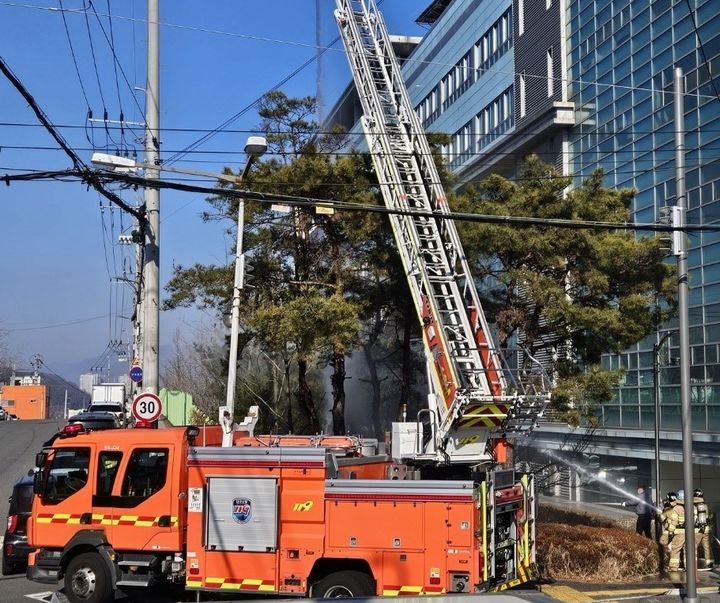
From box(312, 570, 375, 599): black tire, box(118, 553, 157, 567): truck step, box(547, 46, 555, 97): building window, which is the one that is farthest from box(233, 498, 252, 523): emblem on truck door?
box(547, 46, 555, 97): building window

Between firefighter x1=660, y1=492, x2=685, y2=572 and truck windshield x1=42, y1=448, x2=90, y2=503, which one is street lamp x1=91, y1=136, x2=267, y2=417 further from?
firefighter x1=660, y1=492, x2=685, y2=572

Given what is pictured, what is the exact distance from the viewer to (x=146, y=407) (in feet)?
48.8

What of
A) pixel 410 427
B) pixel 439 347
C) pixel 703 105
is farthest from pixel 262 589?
pixel 703 105

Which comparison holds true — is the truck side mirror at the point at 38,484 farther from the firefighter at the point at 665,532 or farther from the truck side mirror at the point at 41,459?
the firefighter at the point at 665,532

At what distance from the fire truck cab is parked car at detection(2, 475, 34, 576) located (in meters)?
2.66

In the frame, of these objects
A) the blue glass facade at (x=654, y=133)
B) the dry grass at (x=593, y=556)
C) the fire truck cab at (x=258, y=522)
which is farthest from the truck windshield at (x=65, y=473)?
the blue glass facade at (x=654, y=133)

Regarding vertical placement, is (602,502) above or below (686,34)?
below

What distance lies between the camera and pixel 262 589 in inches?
423

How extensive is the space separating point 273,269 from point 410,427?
7.88m

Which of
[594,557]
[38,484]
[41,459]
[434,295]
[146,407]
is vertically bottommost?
[594,557]

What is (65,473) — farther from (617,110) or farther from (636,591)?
(617,110)

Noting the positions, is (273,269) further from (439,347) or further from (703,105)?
(703,105)

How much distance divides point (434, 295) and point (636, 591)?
6.13m

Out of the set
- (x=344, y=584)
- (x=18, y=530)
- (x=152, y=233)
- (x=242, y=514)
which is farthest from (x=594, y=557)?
(x=152, y=233)
